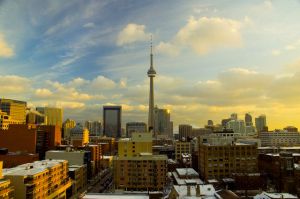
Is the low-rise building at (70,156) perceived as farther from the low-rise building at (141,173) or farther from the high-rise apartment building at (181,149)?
the high-rise apartment building at (181,149)

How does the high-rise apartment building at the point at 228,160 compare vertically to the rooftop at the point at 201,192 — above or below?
above

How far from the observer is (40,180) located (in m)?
52.5

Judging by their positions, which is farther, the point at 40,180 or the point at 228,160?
the point at 228,160

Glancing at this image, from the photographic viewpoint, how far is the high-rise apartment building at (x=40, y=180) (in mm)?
48719

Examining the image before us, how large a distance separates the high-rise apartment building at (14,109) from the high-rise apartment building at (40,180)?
79893mm

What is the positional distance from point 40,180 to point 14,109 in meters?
97.6

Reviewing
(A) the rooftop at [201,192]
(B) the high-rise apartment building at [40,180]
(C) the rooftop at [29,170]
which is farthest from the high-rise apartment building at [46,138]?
(A) the rooftop at [201,192]

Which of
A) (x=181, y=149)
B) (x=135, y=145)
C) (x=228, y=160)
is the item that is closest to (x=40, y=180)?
(x=135, y=145)

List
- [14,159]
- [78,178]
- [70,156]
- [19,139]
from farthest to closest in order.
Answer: [19,139] → [70,156] → [14,159] → [78,178]

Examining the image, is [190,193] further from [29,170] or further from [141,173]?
[141,173]

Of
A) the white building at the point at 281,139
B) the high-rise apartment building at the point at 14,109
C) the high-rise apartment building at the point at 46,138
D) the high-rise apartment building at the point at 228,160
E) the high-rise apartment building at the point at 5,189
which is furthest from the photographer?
the white building at the point at 281,139

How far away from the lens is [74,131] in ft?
598

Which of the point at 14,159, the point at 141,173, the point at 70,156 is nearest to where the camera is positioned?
the point at 141,173

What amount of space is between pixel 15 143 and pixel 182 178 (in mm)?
47169
